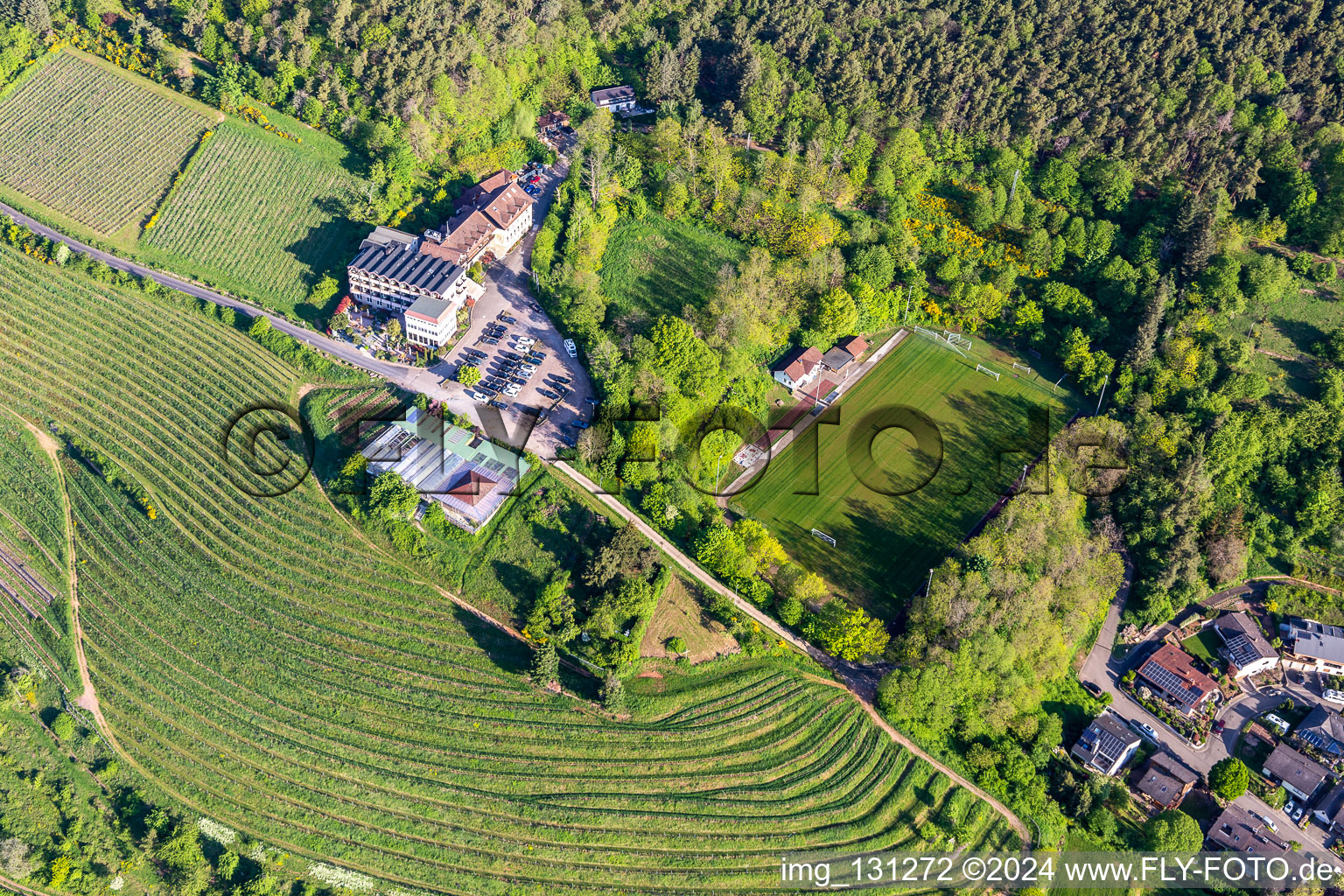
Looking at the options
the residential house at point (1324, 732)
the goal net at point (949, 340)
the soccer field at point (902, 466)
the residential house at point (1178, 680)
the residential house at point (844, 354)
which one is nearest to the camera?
the residential house at point (1324, 732)

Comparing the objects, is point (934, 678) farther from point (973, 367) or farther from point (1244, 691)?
point (973, 367)

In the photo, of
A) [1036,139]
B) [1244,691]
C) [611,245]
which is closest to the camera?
[1244,691]

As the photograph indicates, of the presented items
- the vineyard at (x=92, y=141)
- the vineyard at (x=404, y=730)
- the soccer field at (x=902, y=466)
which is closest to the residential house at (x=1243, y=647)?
the soccer field at (x=902, y=466)

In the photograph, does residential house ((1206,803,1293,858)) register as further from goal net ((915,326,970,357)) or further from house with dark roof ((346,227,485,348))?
house with dark roof ((346,227,485,348))

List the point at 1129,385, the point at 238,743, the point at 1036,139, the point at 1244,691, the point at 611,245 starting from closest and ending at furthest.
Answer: the point at 238,743 < the point at 1244,691 < the point at 1129,385 < the point at 611,245 < the point at 1036,139

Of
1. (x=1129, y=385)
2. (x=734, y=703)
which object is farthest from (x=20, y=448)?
(x=1129, y=385)

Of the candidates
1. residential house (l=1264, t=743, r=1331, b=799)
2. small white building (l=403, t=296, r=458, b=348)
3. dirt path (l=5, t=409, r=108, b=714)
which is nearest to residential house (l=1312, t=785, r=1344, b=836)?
residential house (l=1264, t=743, r=1331, b=799)

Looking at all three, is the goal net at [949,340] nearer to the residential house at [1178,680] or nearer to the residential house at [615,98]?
the residential house at [1178,680]
